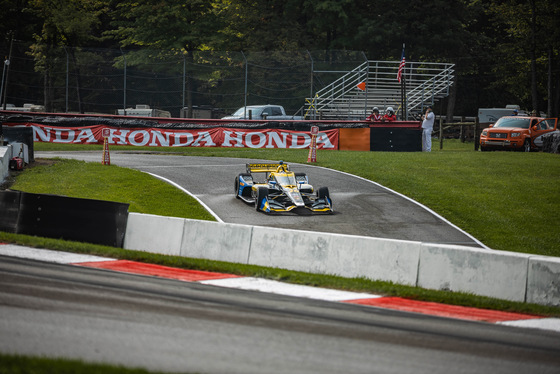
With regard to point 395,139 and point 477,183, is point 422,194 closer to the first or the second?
point 477,183

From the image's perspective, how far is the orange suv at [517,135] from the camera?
104ft

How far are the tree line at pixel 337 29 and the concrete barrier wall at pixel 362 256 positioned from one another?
36.4 m

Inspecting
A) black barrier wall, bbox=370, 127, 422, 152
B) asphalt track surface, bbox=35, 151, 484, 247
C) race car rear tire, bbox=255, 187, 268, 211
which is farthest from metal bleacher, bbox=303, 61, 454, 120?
race car rear tire, bbox=255, 187, 268, 211

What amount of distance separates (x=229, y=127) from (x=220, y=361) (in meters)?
24.9

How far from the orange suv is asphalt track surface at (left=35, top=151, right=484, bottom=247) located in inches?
494

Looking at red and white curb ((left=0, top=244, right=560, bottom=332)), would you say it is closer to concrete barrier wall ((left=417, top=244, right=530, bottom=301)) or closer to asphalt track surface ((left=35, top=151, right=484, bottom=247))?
concrete barrier wall ((left=417, top=244, right=530, bottom=301))

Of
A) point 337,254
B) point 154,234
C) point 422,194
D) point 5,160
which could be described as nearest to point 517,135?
point 422,194

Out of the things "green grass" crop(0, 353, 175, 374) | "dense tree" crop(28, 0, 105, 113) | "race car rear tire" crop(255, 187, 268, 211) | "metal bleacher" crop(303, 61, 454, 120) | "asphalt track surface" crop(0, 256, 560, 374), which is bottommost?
"asphalt track surface" crop(0, 256, 560, 374)

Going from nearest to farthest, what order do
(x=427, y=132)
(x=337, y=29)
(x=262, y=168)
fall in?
1. (x=262, y=168)
2. (x=427, y=132)
3. (x=337, y=29)

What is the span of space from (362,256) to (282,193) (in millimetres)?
6910

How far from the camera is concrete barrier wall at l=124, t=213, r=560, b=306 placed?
922 centimetres

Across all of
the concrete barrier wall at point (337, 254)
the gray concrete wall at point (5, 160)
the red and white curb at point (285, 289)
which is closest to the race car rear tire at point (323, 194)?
the concrete barrier wall at point (337, 254)

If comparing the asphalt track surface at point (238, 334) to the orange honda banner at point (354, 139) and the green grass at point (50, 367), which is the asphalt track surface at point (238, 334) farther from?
the orange honda banner at point (354, 139)

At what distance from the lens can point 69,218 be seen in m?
12.4
